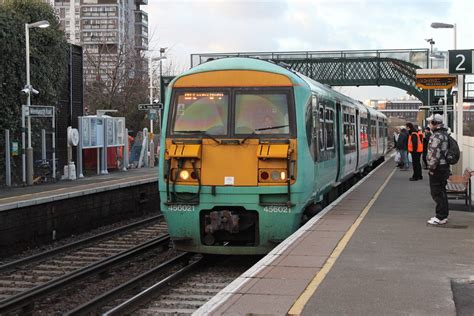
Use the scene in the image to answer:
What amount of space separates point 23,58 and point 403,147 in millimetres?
14448

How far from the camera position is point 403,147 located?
23.5 m

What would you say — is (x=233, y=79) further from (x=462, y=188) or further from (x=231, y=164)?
(x=462, y=188)

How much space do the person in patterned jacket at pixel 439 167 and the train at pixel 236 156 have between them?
1.88 metres

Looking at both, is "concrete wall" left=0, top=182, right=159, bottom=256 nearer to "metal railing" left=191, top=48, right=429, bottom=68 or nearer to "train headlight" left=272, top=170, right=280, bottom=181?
"train headlight" left=272, top=170, right=280, bottom=181

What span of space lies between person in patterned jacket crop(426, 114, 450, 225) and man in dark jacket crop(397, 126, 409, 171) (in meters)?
12.8

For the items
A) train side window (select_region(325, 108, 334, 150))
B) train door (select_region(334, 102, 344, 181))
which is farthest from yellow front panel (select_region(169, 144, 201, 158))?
train door (select_region(334, 102, 344, 181))

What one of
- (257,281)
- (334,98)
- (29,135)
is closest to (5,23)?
(29,135)

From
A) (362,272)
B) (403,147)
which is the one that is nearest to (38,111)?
(403,147)

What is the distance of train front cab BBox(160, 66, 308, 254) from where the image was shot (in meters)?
9.03

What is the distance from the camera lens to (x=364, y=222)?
397 inches

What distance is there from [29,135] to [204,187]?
13030 millimetres

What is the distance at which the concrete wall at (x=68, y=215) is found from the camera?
12.1m

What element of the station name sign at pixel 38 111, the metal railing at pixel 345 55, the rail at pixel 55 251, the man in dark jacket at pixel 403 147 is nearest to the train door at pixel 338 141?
the rail at pixel 55 251

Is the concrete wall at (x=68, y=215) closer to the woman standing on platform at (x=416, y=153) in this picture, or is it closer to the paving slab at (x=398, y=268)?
the paving slab at (x=398, y=268)
